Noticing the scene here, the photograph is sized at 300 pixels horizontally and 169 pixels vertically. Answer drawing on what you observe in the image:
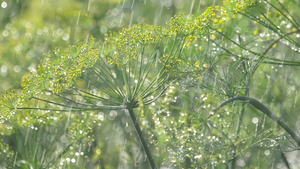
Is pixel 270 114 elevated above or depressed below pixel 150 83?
below

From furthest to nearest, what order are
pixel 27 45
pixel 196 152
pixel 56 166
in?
pixel 27 45, pixel 56 166, pixel 196 152

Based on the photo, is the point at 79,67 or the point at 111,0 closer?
the point at 79,67

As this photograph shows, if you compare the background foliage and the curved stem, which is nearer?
the curved stem

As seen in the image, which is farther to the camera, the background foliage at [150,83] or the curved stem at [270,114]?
the background foliage at [150,83]

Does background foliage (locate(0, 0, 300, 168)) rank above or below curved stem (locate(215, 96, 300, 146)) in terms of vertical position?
above

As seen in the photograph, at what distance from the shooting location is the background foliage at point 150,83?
154 inches

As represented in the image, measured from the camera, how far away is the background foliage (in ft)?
12.8

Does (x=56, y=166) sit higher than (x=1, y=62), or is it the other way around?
(x=1, y=62)

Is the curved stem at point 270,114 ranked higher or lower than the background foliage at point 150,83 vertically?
lower

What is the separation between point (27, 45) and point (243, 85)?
4677mm

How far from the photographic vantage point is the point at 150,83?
3971mm

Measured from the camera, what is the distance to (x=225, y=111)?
4.09m

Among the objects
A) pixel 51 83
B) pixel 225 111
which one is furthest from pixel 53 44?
pixel 225 111

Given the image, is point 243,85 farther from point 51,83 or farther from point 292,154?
point 292,154
